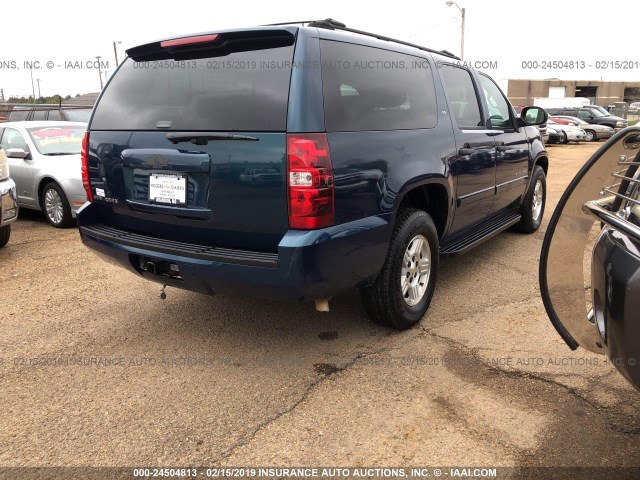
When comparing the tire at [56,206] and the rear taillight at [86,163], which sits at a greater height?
the rear taillight at [86,163]

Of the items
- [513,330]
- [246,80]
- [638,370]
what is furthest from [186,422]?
[513,330]

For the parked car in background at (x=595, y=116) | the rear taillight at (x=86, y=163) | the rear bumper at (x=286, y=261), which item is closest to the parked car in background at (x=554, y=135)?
the parked car in background at (x=595, y=116)

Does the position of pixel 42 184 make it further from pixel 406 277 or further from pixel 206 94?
pixel 406 277

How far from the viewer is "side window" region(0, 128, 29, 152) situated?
760 centimetres

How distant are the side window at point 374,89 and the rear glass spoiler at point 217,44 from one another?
0.26 metres

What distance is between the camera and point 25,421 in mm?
2682

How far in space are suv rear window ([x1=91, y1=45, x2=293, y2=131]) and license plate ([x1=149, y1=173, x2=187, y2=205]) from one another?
0.29 meters

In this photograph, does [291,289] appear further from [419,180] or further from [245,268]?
[419,180]

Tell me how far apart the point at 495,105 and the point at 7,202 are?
17.0 feet

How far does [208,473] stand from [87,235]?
1983 millimetres

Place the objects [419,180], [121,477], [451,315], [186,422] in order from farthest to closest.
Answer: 1. [451,315]
2. [419,180]
3. [186,422]
4. [121,477]

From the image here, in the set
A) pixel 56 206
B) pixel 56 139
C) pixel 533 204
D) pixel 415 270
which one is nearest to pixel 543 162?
pixel 533 204

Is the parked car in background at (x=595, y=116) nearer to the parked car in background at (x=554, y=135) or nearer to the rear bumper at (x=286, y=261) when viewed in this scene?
Answer: the parked car in background at (x=554, y=135)

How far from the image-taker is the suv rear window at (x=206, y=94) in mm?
2811
